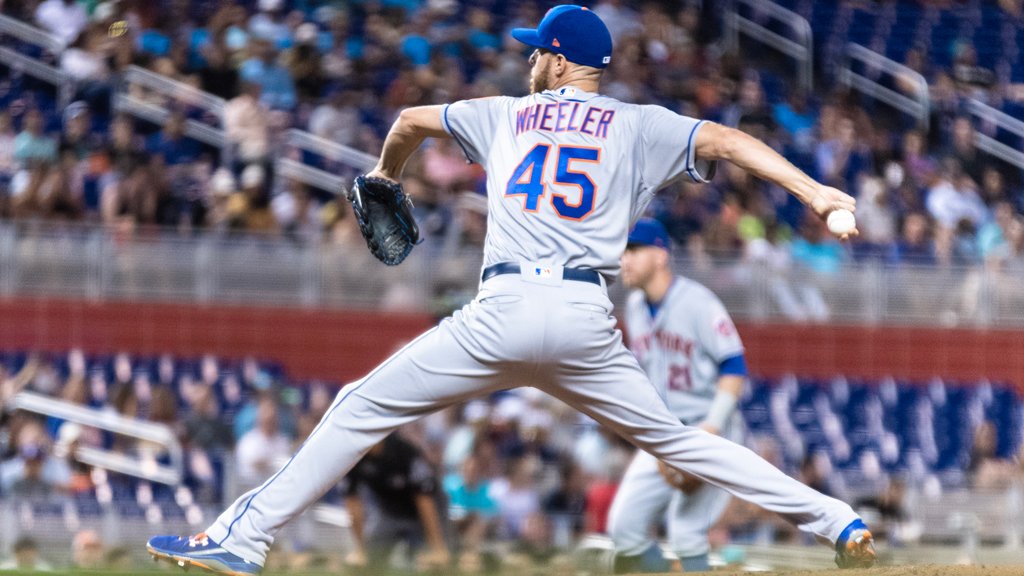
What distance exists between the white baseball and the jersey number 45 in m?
0.86

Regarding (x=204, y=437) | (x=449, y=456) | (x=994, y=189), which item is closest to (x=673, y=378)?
(x=449, y=456)

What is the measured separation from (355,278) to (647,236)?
7124mm

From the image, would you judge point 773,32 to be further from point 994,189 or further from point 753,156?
point 753,156

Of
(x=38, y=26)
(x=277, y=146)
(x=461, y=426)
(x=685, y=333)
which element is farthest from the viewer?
(x=38, y=26)

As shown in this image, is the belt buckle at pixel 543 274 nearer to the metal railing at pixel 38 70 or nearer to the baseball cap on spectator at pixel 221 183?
the baseball cap on spectator at pixel 221 183

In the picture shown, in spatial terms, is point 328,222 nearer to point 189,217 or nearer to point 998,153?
point 189,217

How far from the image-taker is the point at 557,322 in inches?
220

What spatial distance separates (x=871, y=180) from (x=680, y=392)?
32.6 feet

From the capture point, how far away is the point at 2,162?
597 inches

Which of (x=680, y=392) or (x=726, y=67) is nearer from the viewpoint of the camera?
(x=680, y=392)

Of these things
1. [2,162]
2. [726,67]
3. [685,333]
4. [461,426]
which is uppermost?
[726,67]

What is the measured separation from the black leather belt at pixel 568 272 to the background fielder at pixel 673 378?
2.19 m

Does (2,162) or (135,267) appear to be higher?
(2,162)

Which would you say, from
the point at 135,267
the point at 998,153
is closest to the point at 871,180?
the point at 998,153
